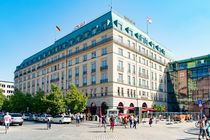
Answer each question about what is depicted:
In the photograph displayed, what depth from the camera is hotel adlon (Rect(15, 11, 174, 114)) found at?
154 feet

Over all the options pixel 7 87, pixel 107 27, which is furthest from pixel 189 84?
pixel 7 87

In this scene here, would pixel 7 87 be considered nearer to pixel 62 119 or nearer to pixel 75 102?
pixel 75 102

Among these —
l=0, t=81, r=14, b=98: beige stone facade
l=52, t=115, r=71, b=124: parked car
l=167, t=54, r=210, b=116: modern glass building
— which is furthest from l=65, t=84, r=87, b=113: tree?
l=0, t=81, r=14, b=98: beige stone facade

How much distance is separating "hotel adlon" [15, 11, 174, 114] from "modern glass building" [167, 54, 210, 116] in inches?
161

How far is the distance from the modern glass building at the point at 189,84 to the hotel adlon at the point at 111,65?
4.09m

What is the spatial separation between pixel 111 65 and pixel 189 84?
3130 centimetres

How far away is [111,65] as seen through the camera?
4597 cm

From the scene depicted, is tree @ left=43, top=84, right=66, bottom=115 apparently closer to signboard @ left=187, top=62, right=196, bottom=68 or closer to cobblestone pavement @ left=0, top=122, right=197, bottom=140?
cobblestone pavement @ left=0, top=122, right=197, bottom=140

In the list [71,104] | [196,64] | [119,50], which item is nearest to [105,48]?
[119,50]

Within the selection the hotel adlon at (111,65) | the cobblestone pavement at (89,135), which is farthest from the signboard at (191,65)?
the cobblestone pavement at (89,135)

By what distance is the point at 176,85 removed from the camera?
70.5 metres

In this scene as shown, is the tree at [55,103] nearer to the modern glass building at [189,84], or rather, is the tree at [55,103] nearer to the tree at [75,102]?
the tree at [75,102]

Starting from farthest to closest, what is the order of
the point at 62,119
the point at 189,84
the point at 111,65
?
the point at 189,84
the point at 111,65
the point at 62,119

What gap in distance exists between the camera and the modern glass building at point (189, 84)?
198 feet
